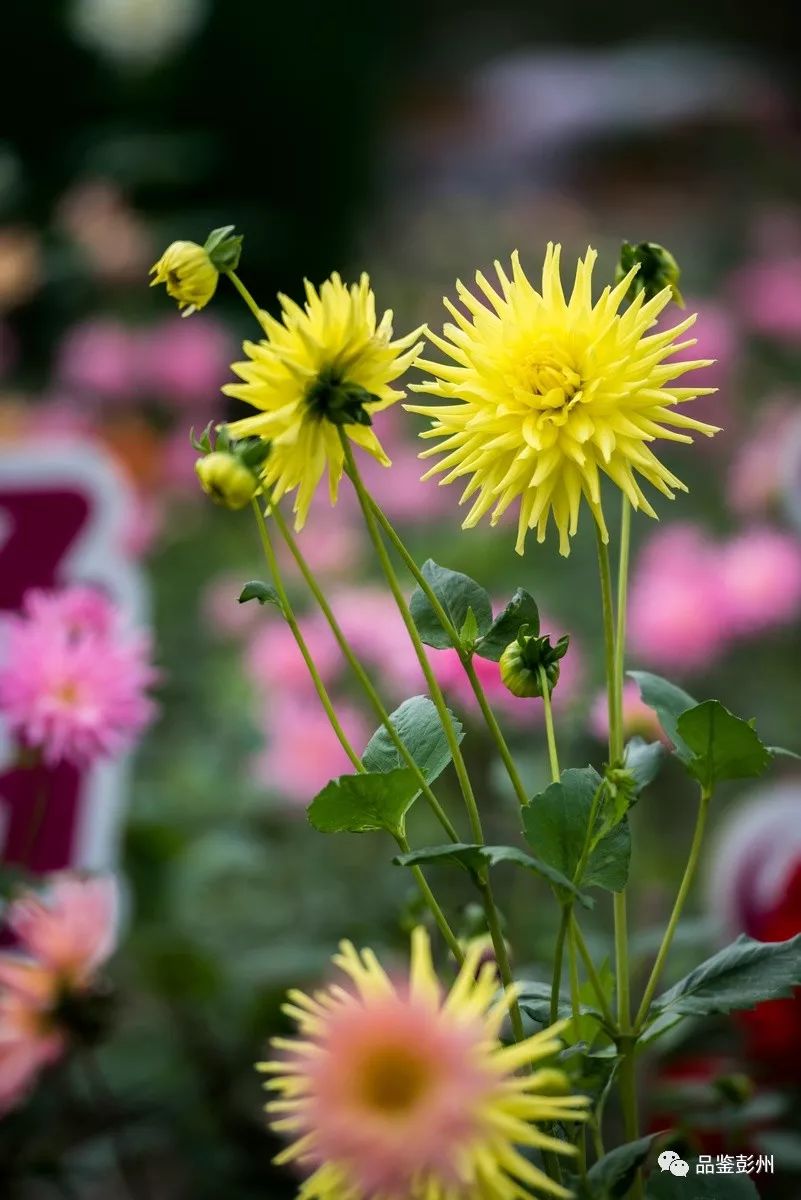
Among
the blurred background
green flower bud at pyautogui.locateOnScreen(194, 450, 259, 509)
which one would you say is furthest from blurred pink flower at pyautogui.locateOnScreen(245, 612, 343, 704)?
green flower bud at pyautogui.locateOnScreen(194, 450, 259, 509)

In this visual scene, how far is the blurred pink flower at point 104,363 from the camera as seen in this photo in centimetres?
96

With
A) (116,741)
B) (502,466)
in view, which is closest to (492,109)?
(116,741)

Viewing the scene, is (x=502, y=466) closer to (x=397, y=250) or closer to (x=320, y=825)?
(x=320, y=825)

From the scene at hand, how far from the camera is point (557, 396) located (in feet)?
0.86

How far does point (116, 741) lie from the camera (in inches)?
17.4

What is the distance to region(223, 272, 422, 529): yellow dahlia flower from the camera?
247 mm

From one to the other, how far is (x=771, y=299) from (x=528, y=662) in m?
0.85

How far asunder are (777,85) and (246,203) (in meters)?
0.87

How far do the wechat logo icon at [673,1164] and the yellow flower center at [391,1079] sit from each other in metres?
0.09

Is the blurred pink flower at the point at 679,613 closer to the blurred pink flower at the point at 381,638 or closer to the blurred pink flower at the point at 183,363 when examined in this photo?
the blurred pink flower at the point at 381,638

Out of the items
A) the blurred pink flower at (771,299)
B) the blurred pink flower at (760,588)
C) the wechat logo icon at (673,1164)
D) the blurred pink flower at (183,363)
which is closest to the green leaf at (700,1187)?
the wechat logo icon at (673,1164)

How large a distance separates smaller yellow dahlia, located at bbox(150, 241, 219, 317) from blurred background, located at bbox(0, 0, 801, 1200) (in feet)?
0.60

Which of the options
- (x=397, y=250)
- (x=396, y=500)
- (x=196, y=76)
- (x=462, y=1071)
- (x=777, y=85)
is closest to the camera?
(x=462, y=1071)

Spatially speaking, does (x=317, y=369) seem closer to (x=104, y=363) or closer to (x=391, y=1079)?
(x=391, y=1079)
